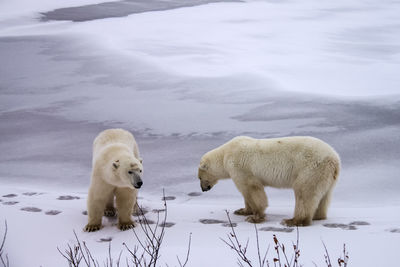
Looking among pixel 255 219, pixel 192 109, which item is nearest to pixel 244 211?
pixel 255 219

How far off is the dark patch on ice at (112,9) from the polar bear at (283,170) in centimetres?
1320

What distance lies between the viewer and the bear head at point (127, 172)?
373 centimetres

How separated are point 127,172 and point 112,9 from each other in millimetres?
Answer: 15495

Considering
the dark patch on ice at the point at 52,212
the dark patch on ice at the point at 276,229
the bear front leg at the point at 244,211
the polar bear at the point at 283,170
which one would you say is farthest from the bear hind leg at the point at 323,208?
the dark patch on ice at the point at 52,212

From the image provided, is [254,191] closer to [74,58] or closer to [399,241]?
[399,241]

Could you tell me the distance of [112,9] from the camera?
18234 mm

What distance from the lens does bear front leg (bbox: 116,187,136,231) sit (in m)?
4.07

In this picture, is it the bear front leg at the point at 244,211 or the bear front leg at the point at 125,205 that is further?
the bear front leg at the point at 244,211

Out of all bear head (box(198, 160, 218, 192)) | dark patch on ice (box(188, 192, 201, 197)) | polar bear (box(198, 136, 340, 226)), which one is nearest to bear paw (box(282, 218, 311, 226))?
polar bear (box(198, 136, 340, 226))

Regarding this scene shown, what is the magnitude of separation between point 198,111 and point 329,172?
4824 millimetres

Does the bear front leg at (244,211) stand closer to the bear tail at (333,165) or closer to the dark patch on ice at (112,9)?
the bear tail at (333,165)

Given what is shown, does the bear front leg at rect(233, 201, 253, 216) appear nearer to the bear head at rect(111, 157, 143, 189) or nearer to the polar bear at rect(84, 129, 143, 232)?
the polar bear at rect(84, 129, 143, 232)

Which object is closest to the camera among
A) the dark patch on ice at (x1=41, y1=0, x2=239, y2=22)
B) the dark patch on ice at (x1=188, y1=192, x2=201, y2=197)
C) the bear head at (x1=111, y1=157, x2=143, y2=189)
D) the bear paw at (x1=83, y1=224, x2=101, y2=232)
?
the bear head at (x1=111, y1=157, x2=143, y2=189)

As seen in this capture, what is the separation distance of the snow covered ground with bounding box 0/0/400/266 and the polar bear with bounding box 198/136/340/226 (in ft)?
0.60
